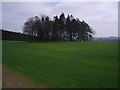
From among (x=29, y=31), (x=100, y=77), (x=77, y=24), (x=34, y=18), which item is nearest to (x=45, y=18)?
(x=34, y=18)

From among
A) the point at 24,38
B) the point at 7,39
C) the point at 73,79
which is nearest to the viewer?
the point at 73,79

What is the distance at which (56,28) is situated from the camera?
68875mm

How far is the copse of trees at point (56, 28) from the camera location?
6581 cm

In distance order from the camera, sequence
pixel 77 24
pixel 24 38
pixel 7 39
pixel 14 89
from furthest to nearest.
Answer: pixel 77 24, pixel 24 38, pixel 7 39, pixel 14 89

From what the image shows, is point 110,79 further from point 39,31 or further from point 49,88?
point 39,31

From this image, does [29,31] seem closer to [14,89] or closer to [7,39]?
[7,39]

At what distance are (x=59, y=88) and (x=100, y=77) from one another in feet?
8.63

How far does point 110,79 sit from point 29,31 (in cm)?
6154

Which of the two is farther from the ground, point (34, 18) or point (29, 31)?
point (34, 18)

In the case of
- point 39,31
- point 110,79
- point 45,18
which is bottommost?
point 110,79

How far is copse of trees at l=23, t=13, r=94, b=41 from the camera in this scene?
6581 centimetres

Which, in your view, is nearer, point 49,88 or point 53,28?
point 49,88

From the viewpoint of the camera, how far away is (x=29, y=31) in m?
67.1

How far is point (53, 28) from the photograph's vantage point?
224 ft
